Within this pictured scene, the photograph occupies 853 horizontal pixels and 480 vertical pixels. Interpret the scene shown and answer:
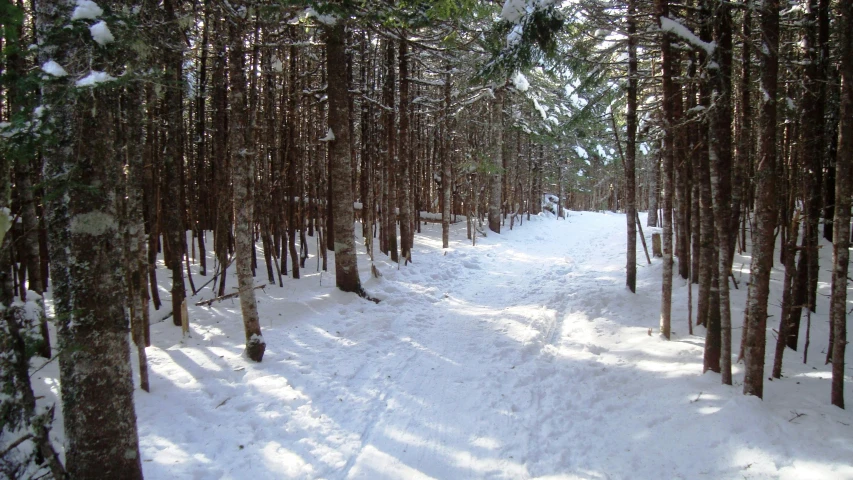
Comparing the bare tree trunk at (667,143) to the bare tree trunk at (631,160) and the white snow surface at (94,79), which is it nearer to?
the bare tree trunk at (631,160)

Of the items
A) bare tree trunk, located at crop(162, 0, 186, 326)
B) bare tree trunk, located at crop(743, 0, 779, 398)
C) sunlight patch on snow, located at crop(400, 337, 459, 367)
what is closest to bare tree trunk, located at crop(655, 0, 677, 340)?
bare tree trunk, located at crop(743, 0, 779, 398)

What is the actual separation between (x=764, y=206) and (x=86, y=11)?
6.37m

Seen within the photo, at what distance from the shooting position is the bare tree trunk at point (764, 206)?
4.54 metres

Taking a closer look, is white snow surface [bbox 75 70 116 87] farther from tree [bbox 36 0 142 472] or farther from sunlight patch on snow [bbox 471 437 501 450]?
sunlight patch on snow [bbox 471 437 501 450]

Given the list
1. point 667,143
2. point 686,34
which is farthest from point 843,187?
point 667,143

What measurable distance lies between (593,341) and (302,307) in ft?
18.0

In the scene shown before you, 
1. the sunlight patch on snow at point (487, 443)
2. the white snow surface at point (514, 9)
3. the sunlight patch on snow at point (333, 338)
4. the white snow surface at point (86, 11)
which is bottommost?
the sunlight patch on snow at point (487, 443)

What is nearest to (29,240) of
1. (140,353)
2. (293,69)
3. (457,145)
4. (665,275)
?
(140,353)

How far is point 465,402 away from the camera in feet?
17.9

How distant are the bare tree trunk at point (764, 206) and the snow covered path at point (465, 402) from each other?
1.55 feet

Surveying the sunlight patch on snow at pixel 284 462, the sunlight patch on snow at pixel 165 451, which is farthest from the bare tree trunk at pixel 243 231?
the sunlight patch on snow at pixel 284 462

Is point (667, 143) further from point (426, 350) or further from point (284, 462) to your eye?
point (284, 462)

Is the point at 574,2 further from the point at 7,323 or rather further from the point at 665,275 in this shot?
the point at 7,323

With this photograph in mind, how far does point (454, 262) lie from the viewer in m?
13.7
